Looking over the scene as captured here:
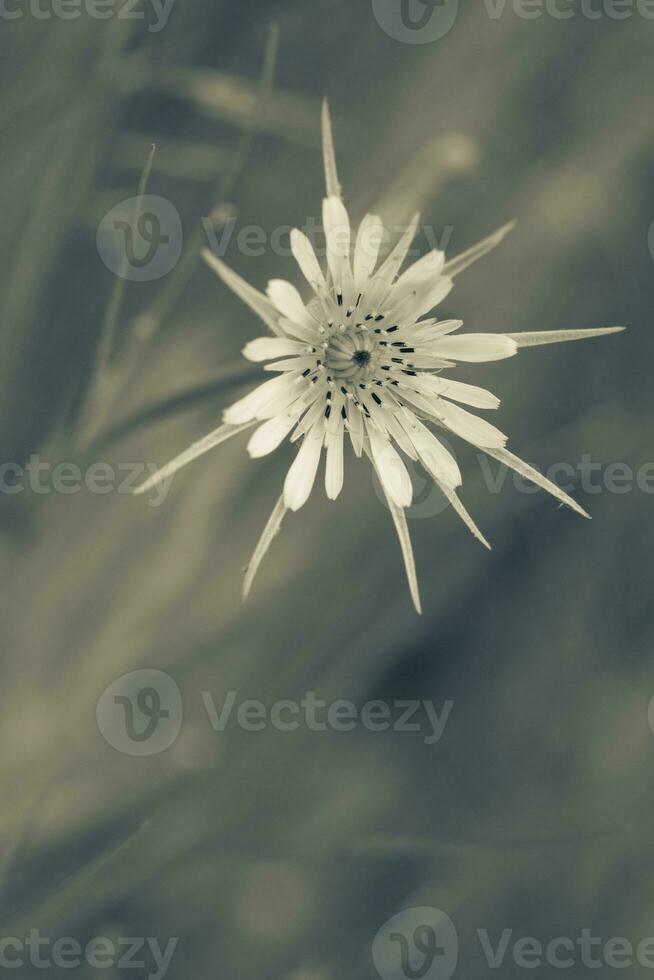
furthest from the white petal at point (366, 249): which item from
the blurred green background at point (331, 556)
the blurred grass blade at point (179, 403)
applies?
the blurred green background at point (331, 556)

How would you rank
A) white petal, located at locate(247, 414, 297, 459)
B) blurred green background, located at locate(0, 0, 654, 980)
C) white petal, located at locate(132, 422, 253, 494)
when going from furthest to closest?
blurred green background, located at locate(0, 0, 654, 980) < white petal, located at locate(247, 414, 297, 459) < white petal, located at locate(132, 422, 253, 494)

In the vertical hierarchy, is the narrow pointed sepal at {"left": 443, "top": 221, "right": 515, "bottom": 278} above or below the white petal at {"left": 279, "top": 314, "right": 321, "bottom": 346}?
above

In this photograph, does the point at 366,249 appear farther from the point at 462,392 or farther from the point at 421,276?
the point at 462,392

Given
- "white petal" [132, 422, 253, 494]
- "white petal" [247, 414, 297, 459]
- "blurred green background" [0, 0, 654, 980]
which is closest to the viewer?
"white petal" [132, 422, 253, 494]

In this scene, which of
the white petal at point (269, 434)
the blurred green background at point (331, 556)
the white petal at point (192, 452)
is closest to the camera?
the white petal at point (192, 452)

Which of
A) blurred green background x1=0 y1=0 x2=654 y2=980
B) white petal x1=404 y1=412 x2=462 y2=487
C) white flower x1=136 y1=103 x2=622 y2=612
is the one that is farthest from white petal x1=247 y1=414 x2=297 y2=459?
blurred green background x1=0 y1=0 x2=654 y2=980

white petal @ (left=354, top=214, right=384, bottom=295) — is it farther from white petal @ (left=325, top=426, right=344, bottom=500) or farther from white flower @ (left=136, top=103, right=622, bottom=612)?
white petal @ (left=325, top=426, right=344, bottom=500)

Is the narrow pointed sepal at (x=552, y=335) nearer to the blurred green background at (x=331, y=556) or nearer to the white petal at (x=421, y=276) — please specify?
the white petal at (x=421, y=276)
